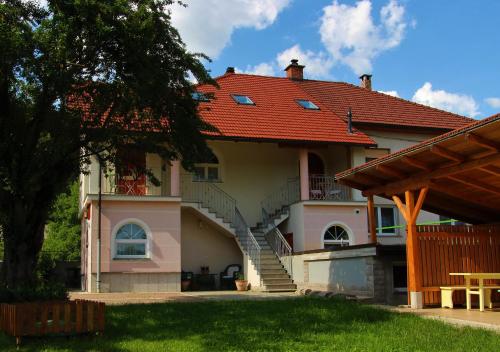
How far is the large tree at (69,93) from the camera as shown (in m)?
11.9

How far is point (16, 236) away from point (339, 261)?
9064 mm

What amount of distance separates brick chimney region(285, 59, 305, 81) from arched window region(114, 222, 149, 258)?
13619 mm

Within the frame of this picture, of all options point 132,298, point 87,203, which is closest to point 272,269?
point 132,298

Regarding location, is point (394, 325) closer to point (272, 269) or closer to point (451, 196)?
point (451, 196)

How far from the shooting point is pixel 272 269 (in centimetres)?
2106

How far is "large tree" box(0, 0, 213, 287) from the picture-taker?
11.9m

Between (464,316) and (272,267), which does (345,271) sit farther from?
(464,316)

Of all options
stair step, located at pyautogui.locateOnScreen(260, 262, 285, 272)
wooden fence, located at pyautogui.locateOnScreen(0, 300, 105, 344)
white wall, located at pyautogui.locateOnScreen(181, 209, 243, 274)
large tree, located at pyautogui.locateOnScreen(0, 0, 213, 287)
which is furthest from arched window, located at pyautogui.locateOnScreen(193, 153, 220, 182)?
wooden fence, located at pyautogui.locateOnScreen(0, 300, 105, 344)

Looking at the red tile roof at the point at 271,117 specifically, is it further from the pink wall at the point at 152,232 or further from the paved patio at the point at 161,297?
the paved patio at the point at 161,297

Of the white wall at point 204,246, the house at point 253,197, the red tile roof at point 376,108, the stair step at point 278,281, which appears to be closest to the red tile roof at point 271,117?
the house at point 253,197

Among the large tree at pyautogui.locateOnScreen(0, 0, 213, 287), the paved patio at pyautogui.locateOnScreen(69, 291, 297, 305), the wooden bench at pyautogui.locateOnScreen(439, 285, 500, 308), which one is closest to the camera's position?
the large tree at pyautogui.locateOnScreen(0, 0, 213, 287)

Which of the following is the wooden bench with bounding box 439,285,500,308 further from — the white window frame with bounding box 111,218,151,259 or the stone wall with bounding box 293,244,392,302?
the white window frame with bounding box 111,218,151,259

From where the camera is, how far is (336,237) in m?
23.5

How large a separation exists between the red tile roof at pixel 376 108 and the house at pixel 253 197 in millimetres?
97
